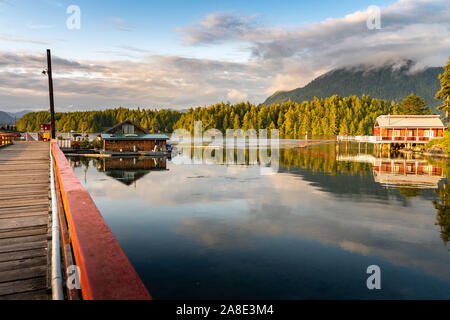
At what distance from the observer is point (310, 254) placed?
14523mm

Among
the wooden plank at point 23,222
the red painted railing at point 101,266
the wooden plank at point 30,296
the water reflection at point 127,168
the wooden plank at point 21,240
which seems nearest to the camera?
the red painted railing at point 101,266

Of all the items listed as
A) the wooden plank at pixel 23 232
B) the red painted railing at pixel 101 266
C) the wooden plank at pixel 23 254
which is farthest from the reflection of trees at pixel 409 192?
the red painted railing at pixel 101 266

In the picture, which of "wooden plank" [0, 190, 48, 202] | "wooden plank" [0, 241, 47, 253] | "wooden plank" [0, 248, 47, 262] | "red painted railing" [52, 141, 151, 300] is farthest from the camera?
"wooden plank" [0, 190, 48, 202]

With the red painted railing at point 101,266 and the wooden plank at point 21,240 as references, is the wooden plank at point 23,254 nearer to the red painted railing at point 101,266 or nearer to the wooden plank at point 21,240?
the wooden plank at point 21,240

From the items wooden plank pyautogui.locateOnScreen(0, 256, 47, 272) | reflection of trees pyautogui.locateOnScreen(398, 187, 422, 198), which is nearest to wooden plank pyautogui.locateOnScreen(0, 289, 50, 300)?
wooden plank pyautogui.locateOnScreen(0, 256, 47, 272)

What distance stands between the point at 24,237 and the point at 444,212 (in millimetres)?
24261

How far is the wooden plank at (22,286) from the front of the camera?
404 cm

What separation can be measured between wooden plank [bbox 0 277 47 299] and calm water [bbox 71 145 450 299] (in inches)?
303

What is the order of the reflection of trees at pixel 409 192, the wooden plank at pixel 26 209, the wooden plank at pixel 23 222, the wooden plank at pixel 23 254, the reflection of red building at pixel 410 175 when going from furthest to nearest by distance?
the reflection of red building at pixel 410 175
the reflection of trees at pixel 409 192
the wooden plank at pixel 26 209
the wooden plank at pixel 23 222
the wooden plank at pixel 23 254

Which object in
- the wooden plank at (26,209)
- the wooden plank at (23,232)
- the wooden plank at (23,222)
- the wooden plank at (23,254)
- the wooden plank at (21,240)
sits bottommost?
the wooden plank at (23,254)

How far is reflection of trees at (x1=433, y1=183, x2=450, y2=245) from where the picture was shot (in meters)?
17.5

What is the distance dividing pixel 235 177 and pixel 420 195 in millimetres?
18598

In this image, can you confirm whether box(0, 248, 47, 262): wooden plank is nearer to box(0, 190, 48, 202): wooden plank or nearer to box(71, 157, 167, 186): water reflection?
box(0, 190, 48, 202): wooden plank
